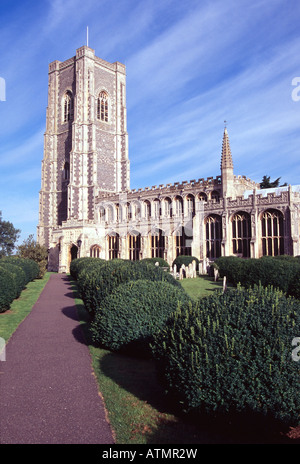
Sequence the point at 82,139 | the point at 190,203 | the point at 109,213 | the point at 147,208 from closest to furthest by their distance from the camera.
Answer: the point at 190,203 → the point at 147,208 → the point at 109,213 → the point at 82,139

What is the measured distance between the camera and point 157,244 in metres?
40.2

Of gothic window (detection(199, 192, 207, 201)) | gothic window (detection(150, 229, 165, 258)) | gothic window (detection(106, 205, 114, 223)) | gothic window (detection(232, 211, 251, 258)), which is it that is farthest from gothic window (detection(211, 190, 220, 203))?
gothic window (detection(106, 205, 114, 223))

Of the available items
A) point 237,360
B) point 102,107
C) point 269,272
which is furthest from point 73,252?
point 237,360

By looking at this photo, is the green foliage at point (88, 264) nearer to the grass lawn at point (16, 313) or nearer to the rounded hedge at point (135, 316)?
the grass lawn at point (16, 313)

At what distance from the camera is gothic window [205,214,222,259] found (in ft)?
108

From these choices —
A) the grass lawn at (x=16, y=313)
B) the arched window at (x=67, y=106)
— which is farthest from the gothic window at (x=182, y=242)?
the arched window at (x=67, y=106)

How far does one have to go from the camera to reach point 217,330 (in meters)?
5.18

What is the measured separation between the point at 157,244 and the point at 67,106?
29106 millimetres

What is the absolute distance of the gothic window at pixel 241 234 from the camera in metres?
31.1

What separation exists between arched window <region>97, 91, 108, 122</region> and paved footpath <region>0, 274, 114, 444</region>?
46.3 metres

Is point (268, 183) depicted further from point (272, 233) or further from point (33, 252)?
point (33, 252)

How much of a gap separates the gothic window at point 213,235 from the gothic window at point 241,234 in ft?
4.90

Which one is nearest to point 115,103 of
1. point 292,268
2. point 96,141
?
point 96,141
